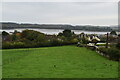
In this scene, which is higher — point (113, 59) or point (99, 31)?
point (99, 31)

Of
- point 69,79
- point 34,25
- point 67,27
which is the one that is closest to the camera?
point 69,79

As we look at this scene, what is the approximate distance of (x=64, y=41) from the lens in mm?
37188

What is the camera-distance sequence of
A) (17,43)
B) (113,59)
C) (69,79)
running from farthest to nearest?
(17,43) < (113,59) < (69,79)

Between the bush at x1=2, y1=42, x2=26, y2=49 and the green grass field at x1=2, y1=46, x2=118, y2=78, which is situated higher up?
the bush at x1=2, y1=42, x2=26, y2=49

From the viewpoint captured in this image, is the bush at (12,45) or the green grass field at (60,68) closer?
the green grass field at (60,68)

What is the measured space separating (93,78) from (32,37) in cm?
2958

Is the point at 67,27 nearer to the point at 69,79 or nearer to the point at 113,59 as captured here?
the point at 113,59

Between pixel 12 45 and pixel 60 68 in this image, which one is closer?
pixel 60 68

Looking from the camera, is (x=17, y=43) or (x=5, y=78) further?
(x=17, y=43)

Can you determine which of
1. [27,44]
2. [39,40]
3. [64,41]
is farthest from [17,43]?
[64,41]

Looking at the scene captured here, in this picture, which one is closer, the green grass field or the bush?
the green grass field

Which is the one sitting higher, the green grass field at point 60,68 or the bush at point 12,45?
the bush at point 12,45

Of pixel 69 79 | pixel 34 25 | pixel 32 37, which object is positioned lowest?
pixel 69 79

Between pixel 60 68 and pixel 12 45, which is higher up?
pixel 12 45
